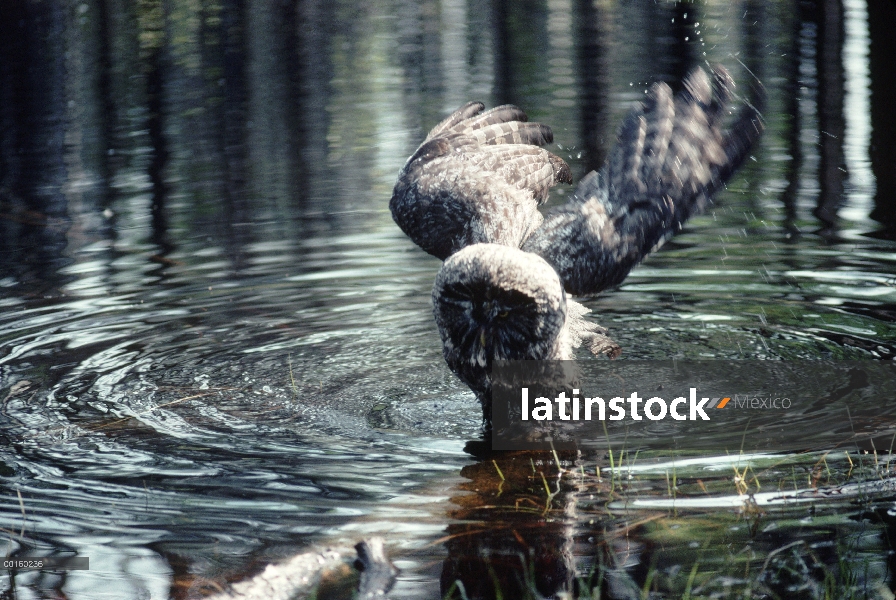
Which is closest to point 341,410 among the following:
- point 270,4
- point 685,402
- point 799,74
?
point 685,402

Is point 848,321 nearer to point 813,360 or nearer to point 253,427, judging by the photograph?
point 813,360

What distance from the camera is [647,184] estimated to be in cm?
520

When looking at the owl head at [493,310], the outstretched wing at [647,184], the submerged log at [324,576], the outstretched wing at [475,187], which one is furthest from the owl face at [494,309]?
the submerged log at [324,576]

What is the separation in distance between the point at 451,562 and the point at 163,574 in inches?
32.1

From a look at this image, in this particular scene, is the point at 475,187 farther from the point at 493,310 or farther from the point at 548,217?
the point at 493,310

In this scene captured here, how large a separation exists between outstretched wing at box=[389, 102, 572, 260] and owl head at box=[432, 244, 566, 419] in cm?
97

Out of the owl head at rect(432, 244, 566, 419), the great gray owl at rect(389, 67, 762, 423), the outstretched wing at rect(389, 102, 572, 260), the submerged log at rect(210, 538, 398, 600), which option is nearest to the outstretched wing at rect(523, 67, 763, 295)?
the great gray owl at rect(389, 67, 762, 423)

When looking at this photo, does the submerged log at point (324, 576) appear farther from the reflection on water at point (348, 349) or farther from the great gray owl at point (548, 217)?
the great gray owl at point (548, 217)

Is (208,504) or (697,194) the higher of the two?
(697,194)

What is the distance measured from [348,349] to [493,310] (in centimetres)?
141

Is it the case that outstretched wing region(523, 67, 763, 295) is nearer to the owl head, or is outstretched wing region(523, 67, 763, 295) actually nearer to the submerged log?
the owl head

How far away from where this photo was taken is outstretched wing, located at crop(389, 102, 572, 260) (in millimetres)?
5500

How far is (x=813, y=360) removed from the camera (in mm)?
5027

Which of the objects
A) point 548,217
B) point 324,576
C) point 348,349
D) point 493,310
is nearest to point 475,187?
point 548,217
